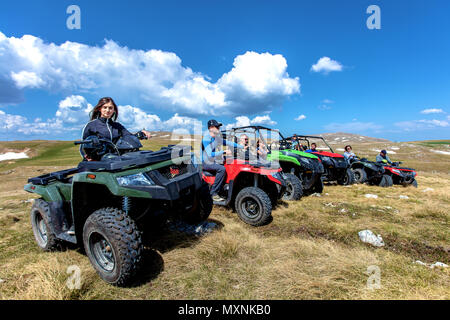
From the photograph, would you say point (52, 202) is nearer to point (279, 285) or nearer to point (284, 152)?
point (279, 285)

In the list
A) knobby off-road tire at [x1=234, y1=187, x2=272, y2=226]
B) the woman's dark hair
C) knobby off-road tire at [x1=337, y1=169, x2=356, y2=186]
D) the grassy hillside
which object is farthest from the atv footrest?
knobby off-road tire at [x1=337, y1=169, x2=356, y2=186]

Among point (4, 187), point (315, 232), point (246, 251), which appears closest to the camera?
point (246, 251)

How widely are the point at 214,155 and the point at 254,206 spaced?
4.87ft

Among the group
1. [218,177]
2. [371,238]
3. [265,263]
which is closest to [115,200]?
[265,263]

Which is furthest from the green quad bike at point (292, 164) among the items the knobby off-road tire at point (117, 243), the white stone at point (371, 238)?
the knobby off-road tire at point (117, 243)

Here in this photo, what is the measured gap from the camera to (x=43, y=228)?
365 cm

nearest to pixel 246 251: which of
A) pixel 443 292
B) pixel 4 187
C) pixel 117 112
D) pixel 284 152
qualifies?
pixel 443 292

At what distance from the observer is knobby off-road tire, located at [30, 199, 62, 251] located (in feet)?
10.7

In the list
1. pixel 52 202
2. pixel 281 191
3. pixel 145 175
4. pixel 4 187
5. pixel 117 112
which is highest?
pixel 117 112

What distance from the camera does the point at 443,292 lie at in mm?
2275

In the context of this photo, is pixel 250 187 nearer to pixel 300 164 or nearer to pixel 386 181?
pixel 300 164

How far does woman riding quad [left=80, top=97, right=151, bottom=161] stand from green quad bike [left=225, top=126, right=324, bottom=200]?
3.13 m
